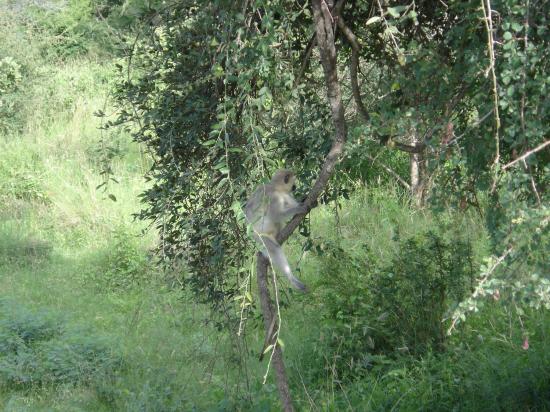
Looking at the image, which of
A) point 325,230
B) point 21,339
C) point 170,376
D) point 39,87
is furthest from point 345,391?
point 39,87

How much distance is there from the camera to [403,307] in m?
6.09

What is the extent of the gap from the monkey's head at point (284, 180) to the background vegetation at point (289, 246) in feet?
0.79

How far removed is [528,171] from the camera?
2580 mm

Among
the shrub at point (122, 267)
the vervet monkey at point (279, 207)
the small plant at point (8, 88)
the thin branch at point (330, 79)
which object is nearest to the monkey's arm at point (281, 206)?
the vervet monkey at point (279, 207)

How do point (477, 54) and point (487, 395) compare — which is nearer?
point (477, 54)

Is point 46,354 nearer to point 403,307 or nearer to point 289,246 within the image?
point 403,307

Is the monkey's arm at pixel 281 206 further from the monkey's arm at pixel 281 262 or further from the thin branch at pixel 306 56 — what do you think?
the thin branch at pixel 306 56

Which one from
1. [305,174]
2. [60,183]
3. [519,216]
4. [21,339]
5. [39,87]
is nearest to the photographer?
[519,216]

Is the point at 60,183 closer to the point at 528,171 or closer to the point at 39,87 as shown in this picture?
the point at 39,87

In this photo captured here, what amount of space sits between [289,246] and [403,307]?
3.09 m

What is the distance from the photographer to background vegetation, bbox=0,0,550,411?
9.92 feet

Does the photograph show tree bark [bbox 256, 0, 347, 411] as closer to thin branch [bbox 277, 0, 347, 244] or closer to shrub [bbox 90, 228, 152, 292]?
thin branch [bbox 277, 0, 347, 244]

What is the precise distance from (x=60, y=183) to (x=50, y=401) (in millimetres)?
6172

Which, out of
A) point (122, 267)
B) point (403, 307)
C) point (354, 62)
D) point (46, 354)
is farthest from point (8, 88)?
point (354, 62)
